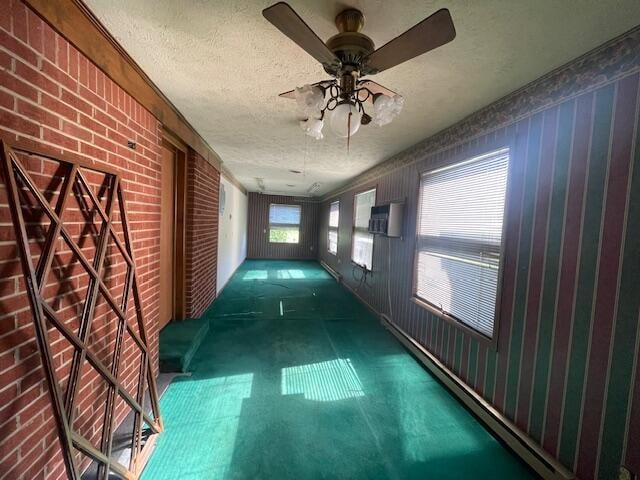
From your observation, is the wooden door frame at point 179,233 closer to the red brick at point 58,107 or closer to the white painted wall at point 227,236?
the white painted wall at point 227,236

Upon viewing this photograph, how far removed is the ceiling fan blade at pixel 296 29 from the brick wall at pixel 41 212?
876mm

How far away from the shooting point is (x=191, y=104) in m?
2.19

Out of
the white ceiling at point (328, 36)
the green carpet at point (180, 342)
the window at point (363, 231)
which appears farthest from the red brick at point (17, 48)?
the window at point (363, 231)

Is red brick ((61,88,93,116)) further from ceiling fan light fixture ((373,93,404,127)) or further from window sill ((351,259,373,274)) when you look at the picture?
window sill ((351,259,373,274))

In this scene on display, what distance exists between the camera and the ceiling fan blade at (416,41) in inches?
34.9

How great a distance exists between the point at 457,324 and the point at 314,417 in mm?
1373

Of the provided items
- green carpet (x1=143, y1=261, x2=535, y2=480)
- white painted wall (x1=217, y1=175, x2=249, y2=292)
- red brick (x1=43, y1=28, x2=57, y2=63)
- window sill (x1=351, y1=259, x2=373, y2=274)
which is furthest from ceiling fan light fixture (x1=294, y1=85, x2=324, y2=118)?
white painted wall (x1=217, y1=175, x2=249, y2=292)

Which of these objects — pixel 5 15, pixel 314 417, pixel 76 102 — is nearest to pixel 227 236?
pixel 314 417

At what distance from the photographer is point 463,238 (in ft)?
7.54

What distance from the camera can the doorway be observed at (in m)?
2.73

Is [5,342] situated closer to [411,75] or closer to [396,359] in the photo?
[411,75]

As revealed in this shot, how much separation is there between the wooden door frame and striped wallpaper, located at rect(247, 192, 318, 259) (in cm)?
620

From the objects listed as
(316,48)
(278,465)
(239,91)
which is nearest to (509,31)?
(316,48)

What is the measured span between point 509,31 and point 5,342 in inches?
90.9
